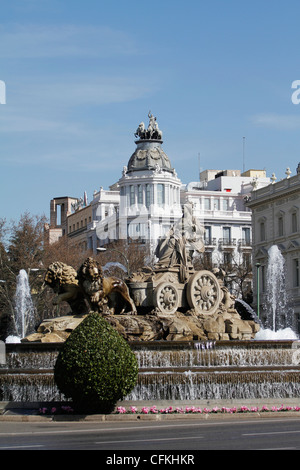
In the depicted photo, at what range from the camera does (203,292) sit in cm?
3000

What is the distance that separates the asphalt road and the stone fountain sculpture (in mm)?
6271

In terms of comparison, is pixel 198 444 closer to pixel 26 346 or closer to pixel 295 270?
pixel 26 346

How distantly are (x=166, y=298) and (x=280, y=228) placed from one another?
52.6m

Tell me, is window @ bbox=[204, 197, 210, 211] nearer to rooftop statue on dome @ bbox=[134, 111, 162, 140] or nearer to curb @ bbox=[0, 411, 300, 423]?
rooftop statue on dome @ bbox=[134, 111, 162, 140]

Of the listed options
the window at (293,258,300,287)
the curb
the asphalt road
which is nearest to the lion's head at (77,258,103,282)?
the curb

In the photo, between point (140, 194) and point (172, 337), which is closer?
point (172, 337)

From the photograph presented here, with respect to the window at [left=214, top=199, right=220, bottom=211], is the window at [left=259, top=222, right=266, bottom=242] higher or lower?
lower

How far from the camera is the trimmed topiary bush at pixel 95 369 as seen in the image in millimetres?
21844

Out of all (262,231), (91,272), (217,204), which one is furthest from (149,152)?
(91,272)

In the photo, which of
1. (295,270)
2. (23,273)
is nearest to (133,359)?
(23,273)

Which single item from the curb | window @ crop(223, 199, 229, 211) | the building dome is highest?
the building dome

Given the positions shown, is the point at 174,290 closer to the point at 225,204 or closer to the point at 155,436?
the point at 155,436

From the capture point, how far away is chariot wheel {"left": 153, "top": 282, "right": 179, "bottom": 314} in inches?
1158
